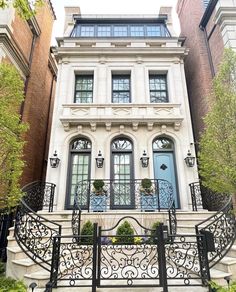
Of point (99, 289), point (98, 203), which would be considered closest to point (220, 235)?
point (99, 289)

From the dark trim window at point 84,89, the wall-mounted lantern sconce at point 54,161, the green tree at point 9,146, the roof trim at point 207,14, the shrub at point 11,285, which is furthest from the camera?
the dark trim window at point 84,89

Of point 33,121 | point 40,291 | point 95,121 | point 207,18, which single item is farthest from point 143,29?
point 40,291

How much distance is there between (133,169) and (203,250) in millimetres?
5032

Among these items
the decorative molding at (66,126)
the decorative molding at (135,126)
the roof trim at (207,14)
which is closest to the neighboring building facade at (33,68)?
the decorative molding at (66,126)

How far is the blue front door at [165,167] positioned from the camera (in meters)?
8.85

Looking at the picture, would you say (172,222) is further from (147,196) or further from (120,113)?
(120,113)

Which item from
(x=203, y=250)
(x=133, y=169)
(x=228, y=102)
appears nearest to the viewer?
(x=203, y=250)

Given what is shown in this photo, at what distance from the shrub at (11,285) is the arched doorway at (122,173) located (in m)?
4.56

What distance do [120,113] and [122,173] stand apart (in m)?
2.70

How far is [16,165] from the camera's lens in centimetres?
551

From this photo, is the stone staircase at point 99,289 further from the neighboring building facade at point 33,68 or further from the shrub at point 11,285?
the neighboring building facade at point 33,68

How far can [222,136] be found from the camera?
5.91 m

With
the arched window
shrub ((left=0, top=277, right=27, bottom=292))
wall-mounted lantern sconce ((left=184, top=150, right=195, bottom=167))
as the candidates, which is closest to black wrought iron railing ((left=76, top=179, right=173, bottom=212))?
the arched window

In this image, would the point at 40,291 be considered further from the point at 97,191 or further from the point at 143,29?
the point at 143,29
